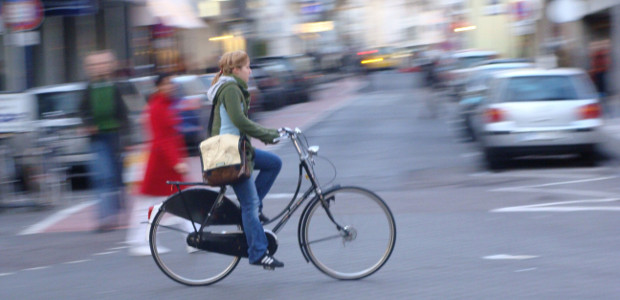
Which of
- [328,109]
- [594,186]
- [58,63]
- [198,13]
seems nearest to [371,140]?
[594,186]

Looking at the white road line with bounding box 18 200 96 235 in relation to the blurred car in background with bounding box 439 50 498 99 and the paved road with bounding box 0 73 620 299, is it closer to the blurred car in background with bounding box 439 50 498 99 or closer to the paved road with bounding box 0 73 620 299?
the paved road with bounding box 0 73 620 299

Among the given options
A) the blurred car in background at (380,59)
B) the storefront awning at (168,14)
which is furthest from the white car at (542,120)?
the blurred car in background at (380,59)

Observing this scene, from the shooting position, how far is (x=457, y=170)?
44.5 ft

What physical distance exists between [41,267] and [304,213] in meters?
2.72

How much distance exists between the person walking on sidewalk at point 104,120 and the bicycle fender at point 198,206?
2760mm

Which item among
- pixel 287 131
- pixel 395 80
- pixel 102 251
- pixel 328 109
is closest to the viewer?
pixel 287 131

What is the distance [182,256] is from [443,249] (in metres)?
2.14

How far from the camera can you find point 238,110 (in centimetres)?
616

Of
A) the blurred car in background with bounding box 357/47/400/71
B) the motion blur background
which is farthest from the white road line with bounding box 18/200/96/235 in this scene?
the blurred car in background with bounding box 357/47/400/71

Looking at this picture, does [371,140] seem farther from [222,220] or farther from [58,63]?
[58,63]

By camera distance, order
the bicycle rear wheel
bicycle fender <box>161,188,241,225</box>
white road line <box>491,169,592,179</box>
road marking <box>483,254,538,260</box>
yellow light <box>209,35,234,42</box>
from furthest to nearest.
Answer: yellow light <box>209,35,234,42</box> < white road line <box>491,169,592,179</box> < road marking <box>483,254,538,260</box> < the bicycle rear wheel < bicycle fender <box>161,188,241,225</box>

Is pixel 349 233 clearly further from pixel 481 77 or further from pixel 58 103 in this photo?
pixel 481 77

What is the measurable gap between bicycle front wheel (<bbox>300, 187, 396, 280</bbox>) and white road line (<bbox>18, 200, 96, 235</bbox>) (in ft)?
15.2

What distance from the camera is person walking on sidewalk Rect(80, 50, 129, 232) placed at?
29.6 ft
